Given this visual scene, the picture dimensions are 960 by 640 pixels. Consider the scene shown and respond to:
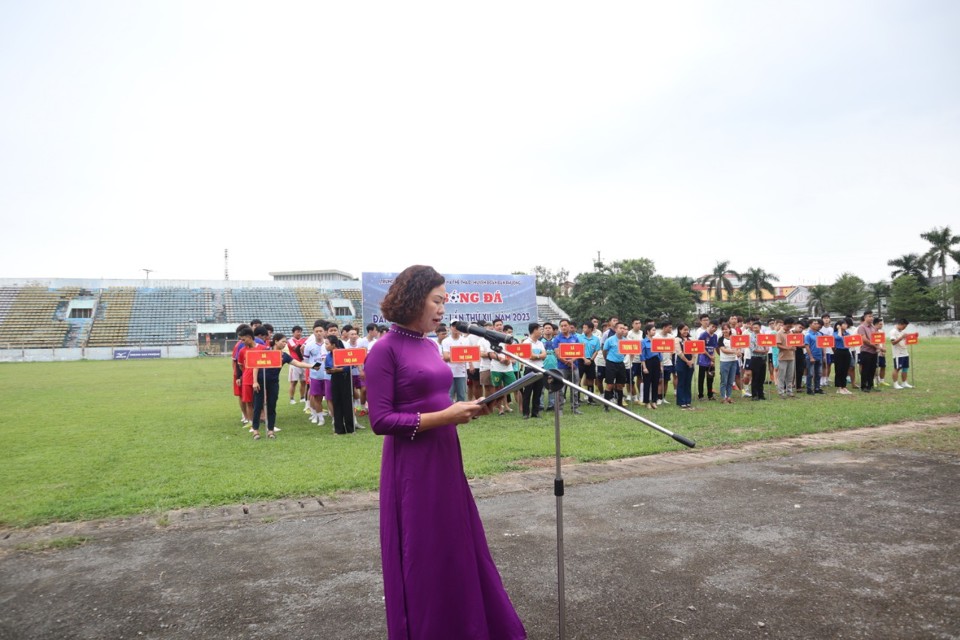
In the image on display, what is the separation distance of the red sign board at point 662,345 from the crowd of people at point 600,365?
0.03m

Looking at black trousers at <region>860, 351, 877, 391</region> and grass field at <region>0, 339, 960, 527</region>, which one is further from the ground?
black trousers at <region>860, 351, 877, 391</region>

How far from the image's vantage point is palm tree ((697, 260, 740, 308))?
73838 mm

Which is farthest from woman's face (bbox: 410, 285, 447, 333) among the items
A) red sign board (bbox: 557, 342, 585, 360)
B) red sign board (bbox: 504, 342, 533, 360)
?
red sign board (bbox: 557, 342, 585, 360)

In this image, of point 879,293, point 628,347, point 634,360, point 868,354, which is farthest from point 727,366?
point 879,293

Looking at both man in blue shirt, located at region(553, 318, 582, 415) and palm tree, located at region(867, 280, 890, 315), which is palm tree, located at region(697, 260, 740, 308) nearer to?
palm tree, located at region(867, 280, 890, 315)

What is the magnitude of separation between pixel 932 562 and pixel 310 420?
425 inches

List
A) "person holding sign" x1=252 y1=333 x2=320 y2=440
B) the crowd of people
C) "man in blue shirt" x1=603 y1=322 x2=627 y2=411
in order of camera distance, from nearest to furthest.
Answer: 1. "person holding sign" x1=252 y1=333 x2=320 y2=440
2. the crowd of people
3. "man in blue shirt" x1=603 y1=322 x2=627 y2=411

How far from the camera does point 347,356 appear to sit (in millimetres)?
10633

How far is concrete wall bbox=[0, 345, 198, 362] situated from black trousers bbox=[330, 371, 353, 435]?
126 ft

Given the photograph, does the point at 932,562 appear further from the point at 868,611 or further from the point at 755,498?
the point at 755,498

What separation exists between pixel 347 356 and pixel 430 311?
810 cm

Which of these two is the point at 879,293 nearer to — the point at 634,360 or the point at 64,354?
the point at 634,360

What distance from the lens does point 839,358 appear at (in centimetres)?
1495

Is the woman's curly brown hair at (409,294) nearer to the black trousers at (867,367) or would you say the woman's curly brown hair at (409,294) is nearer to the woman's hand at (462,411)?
the woman's hand at (462,411)
